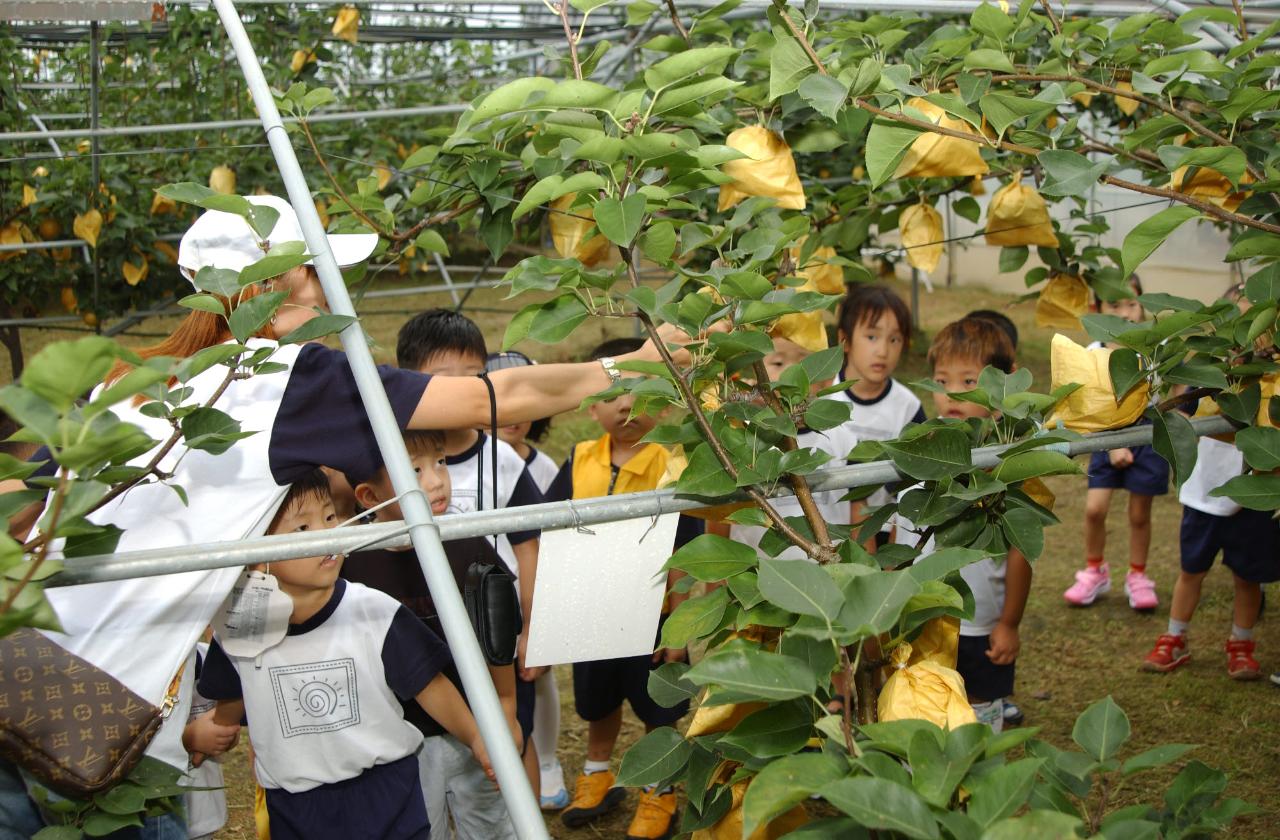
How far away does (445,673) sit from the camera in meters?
1.99

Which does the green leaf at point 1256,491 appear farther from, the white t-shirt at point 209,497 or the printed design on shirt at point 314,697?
the printed design on shirt at point 314,697

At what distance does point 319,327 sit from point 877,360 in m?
1.73

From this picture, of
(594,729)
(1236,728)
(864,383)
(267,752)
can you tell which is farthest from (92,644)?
(1236,728)

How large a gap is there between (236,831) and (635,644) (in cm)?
165

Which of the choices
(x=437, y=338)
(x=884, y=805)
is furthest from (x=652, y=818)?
(x=884, y=805)

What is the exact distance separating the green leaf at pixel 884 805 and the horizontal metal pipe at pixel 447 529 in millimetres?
442

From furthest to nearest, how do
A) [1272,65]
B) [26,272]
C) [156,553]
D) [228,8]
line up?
[26,272] < [1272,65] < [228,8] < [156,553]

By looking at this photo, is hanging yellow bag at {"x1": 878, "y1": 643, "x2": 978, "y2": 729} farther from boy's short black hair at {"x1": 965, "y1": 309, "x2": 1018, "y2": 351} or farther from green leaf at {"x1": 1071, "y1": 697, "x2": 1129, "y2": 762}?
boy's short black hair at {"x1": 965, "y1": 309, "x2": 1018, "y2": 351}

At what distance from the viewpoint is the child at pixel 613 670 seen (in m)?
2.50

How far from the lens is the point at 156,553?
3.55ft

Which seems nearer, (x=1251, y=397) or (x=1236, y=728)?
(x=1251, y=397)

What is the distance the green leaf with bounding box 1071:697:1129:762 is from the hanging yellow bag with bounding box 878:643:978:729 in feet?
0.32

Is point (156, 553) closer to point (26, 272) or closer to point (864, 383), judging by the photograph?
point (864, 383)

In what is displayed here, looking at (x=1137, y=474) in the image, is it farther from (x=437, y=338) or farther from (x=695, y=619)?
(x=695, y=619)
